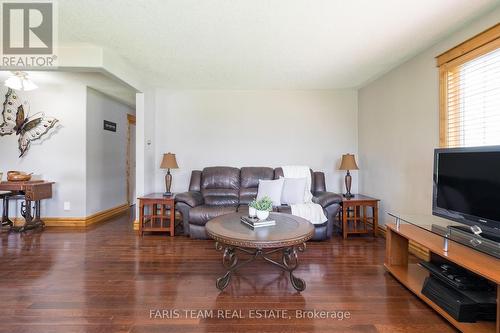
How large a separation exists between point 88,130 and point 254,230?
145 inches

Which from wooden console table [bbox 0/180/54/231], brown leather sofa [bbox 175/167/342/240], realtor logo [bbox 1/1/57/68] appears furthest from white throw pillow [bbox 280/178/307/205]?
wooden console table [bbox 0/180/54/231]

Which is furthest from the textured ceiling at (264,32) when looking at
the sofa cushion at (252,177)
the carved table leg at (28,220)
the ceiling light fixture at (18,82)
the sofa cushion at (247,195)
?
the carved table leg at (28,220)

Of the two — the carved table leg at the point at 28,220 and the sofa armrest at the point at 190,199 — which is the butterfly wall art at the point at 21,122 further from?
the sofa armrest at the point at 190,199

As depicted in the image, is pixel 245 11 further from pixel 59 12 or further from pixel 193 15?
pixel 59 12

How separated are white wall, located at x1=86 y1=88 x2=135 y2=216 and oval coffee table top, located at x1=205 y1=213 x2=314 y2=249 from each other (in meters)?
3.11

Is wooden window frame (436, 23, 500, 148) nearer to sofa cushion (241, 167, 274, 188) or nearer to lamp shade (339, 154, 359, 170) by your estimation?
lamp shade (339, 154, 359, 170)

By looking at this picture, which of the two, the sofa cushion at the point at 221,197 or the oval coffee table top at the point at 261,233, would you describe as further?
the sofa cushion at the point at 221,197

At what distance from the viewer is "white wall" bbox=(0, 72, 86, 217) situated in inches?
160

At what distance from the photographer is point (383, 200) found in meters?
3.69

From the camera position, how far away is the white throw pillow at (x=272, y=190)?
3682 millimetres

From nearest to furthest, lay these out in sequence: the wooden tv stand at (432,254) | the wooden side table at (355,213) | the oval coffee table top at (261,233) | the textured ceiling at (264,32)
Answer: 1. the wooden tv stand at (432,254)
2. the oval coffee table top at (261,233)
3. the textured ceiling at (264,32)
4. the wooden side table at (355,213)

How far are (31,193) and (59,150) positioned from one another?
2.81 feet

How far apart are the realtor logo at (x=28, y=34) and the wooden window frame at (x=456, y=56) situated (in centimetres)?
376

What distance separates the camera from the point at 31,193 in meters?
3.58
